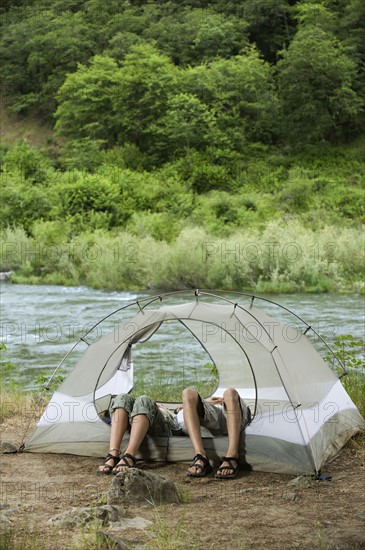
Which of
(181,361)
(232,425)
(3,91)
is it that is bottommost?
(181,361)

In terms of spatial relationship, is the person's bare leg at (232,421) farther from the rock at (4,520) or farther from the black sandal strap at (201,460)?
the rock at (4,520)

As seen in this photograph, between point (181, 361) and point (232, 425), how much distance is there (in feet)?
21.7

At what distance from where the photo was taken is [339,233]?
79.3ft

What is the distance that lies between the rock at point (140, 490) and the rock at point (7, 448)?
5.18 feet

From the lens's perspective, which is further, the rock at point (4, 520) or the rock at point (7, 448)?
the rock at point (7, 448)

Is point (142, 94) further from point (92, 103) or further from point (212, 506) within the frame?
point (212, 506)

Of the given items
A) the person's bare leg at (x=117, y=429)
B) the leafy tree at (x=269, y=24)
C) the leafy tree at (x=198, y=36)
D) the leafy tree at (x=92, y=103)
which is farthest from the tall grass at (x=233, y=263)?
the leafy tree at (x=269, y=24)

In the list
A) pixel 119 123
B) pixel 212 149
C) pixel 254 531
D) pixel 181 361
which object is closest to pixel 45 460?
pixel 254 531

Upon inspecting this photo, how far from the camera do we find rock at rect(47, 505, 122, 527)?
4.23 m

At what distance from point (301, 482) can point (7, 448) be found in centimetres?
225

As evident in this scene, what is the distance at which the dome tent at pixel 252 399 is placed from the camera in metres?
5.78

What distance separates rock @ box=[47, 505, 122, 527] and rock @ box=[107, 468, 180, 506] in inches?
12.5

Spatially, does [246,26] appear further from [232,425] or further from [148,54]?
[232,425]

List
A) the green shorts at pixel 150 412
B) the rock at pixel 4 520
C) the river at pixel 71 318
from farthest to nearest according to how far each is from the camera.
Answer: the river at pixel 71 318 < the green shorts at pixel 150 412 < the rock at pixel 4 520
